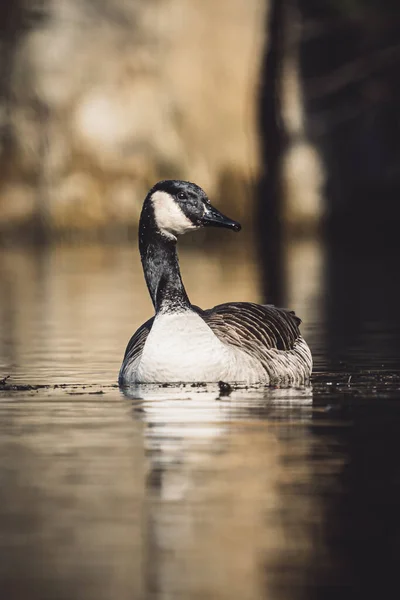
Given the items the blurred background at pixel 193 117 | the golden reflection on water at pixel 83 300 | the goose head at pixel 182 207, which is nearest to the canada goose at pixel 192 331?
the goose head at pixel 182 207

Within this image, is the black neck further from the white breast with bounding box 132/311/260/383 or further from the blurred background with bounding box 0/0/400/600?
the blurred background with bounding box 0/0/400/600

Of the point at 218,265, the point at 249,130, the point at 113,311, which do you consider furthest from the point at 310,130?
the point at 113,311

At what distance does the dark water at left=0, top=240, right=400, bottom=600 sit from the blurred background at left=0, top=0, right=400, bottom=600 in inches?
0.7

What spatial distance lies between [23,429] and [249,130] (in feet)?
88.8

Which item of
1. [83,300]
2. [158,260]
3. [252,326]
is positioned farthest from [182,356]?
[83,300]

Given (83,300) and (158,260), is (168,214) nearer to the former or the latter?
(158,260)

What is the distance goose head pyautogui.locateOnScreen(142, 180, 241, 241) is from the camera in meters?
11.8

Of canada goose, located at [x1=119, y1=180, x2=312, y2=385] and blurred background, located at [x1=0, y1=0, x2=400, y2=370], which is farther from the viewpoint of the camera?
blurred background, located at [x1=0, y1=0, x2=400, y2=370]

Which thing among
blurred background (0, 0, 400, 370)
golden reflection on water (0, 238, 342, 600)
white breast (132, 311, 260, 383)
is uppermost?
blurred background (0, 0, 400, 370)

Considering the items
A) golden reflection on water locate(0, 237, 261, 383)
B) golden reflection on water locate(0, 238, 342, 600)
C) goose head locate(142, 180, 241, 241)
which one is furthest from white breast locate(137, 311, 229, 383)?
goose head locate(142, 180, 241, 241)

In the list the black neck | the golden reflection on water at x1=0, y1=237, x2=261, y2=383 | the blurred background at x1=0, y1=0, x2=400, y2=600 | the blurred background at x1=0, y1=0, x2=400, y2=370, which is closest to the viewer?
the blurred background at x1=0, y1=0, x2=400, y2=600

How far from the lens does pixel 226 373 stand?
11.0 meters

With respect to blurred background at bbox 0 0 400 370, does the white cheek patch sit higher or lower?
lower

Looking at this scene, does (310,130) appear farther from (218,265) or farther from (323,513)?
(323,513)
